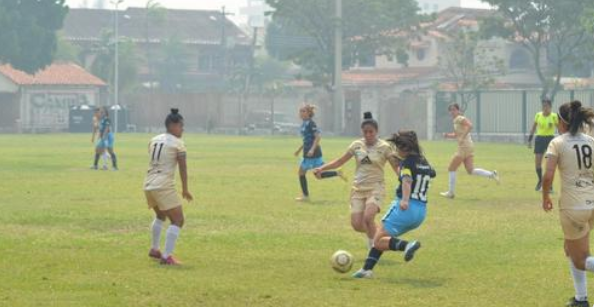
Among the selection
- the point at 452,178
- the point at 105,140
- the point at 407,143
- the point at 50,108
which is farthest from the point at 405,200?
the point at 50,108

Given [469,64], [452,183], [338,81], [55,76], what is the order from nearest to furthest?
[452,183]
[338,81]
[469,64]
[55,76]

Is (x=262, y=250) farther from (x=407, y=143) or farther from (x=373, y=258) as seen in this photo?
(x=407, y=143)

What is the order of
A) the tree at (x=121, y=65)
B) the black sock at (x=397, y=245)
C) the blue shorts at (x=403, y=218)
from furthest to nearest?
the tree at (x=121, y=65), the blue shorts at (x=403, y=218), the black sock at (x=397, y=245)

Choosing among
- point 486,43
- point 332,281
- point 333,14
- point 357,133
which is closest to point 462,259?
point 332,281

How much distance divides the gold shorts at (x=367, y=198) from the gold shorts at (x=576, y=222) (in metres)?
3.70

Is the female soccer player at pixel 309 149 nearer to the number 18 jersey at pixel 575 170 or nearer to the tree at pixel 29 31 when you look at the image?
the number 18 jersey at pixel 575 170

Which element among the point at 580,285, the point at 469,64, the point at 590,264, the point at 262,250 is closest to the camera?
the point at 590,264

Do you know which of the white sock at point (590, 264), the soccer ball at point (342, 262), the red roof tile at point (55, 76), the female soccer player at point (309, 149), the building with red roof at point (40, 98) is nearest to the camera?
the white sock at point (590, 264)

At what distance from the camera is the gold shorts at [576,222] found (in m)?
11.4

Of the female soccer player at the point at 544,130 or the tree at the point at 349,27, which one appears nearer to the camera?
the female soccer player at the point at 544,130

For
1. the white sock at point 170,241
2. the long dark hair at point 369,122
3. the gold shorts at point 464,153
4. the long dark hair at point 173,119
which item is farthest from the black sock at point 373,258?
the gold shorts at point 464,153

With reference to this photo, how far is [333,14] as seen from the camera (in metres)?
78.1

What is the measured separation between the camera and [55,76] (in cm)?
9531

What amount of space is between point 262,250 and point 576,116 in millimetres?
5624
